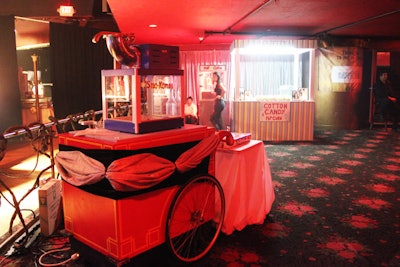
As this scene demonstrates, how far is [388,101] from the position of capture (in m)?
9.03

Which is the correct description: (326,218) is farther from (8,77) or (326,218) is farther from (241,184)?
(8,77)

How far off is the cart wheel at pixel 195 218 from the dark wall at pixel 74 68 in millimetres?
5339

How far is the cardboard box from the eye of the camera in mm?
2822

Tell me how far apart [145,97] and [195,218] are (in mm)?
946

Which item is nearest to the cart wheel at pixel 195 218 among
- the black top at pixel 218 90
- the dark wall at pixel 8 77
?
the dark wall at pixel 8 77

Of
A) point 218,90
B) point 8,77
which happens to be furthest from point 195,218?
point 218,90

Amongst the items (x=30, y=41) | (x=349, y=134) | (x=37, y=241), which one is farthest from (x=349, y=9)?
(x=30, y=41)

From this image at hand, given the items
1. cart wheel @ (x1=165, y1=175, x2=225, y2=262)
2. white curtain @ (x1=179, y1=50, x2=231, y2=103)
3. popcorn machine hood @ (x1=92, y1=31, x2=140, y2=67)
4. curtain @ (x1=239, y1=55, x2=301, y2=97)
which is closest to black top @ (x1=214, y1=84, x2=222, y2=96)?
curtain @ (x1=239, y1=55, x2=301, y2=97)

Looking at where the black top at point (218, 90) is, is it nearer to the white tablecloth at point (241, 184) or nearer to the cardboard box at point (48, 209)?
the white tablecloth at point (241, 184)

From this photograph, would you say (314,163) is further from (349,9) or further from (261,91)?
(261,91)

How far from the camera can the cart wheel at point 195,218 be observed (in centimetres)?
234

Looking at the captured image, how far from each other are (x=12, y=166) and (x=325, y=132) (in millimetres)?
7107

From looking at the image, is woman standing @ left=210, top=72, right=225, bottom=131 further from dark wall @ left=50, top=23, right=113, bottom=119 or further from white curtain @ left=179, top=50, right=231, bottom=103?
dark wall @ left=50, top=23, right=113, bottom=119

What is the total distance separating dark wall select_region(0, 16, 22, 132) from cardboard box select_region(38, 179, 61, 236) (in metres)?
5.30
